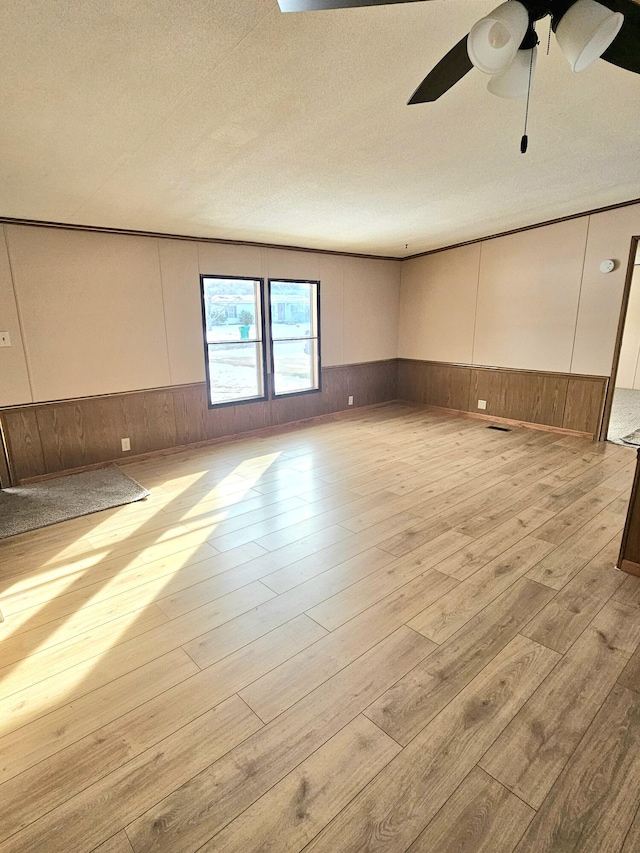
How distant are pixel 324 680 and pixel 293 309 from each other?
484cm

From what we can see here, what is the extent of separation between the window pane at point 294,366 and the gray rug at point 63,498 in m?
2.43

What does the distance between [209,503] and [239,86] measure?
2740 mm

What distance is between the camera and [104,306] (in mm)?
4184

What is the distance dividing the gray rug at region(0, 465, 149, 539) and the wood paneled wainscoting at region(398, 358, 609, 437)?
4703 mm

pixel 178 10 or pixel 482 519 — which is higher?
pixel 178 10

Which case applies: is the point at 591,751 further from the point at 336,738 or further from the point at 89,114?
the point at 89,114

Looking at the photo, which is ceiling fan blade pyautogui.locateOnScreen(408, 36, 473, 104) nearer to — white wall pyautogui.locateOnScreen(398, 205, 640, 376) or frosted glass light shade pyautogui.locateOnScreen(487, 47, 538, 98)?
frosted glass light shade pyautogui.locateOnScreen(487, 47, 538, 98)

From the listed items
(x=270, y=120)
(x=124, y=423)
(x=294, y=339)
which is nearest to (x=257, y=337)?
(x=294, y=339)

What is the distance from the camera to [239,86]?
1.90 meters

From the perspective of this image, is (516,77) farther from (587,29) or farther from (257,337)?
(257,337)

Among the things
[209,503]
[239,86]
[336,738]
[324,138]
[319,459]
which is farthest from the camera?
[319,459]

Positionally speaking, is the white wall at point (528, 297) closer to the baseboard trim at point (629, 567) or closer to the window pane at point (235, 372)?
the window pane at point (235, 372)

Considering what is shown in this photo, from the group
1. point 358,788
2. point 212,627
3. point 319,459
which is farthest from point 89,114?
point 319,459

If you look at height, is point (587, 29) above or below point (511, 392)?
above
